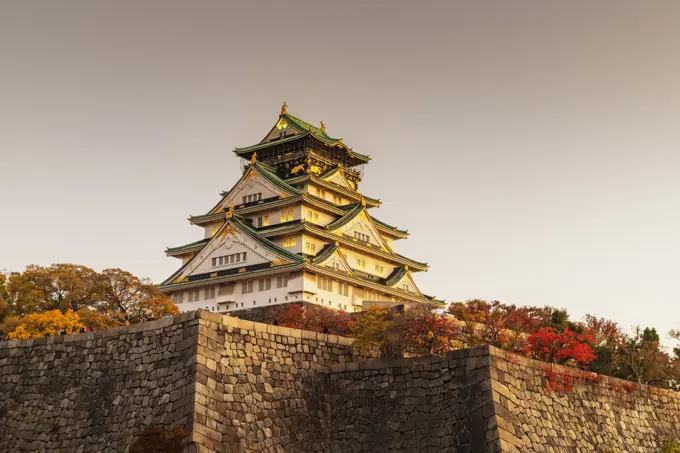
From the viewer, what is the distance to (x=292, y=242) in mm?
52469

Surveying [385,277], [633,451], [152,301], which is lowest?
[633,451]

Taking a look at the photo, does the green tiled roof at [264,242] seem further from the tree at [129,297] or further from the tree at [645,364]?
the tree at [645,364]

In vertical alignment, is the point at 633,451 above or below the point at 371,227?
below

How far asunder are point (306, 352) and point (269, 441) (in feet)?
10.2

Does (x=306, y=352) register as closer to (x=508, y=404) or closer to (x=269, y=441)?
(x=269, y=441)

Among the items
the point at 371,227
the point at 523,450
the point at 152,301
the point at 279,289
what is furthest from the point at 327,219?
the point at 523,450

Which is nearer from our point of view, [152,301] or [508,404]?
[508,404]

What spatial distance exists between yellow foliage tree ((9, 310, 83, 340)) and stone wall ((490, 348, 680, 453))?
19394 mm

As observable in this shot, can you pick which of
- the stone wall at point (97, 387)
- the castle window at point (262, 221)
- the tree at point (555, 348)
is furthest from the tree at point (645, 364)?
the castle window at point (262, 221)

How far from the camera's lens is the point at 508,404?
63.1ft

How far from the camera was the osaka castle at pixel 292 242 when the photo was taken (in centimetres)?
5000

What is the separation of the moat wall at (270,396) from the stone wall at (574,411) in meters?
0.05

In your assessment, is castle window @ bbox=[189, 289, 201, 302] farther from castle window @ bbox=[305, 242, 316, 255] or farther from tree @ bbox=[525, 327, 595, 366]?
tree @ bbox=[525, 327, 595, 366]

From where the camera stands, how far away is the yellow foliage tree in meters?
31.0
